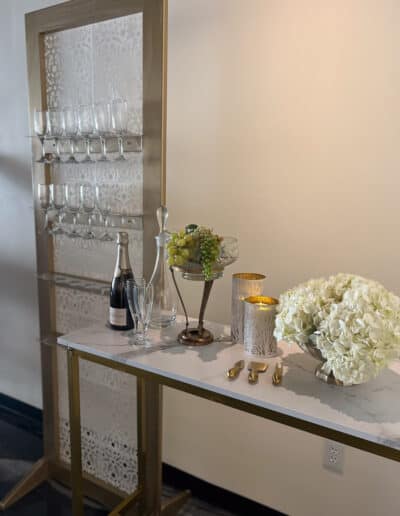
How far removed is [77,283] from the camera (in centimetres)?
186

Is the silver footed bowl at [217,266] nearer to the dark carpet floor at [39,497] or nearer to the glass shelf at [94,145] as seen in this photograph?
the glass shelf at [94,145]

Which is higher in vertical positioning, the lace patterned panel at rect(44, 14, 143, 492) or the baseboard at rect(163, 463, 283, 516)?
the lace patterned panel at rect(44, 14, 143, 492)

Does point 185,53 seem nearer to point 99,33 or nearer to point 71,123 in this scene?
point 99,33

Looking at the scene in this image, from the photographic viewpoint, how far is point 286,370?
1.16 m

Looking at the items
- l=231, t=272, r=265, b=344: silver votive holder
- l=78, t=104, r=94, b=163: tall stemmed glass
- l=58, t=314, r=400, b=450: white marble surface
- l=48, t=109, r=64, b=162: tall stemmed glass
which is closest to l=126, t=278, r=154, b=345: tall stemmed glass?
l=58, t=314, r=400, b=450: white marble surface

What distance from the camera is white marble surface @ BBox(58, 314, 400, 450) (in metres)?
0.93

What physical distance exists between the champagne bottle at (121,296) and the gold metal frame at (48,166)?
0.17 m

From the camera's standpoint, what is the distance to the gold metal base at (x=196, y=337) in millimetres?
1322

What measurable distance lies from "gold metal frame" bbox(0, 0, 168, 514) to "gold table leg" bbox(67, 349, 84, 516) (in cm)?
46

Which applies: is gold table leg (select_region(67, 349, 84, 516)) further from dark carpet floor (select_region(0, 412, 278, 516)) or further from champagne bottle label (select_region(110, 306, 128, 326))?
dark carpet floor (select_region(0, 412, 278, 516))

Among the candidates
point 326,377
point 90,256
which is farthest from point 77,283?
point 326,377

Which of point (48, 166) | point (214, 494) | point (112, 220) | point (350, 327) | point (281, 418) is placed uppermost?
point (48, 166)

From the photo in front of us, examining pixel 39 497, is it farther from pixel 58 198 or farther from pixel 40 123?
pixel 40 123

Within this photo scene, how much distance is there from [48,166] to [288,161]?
1067 mm
